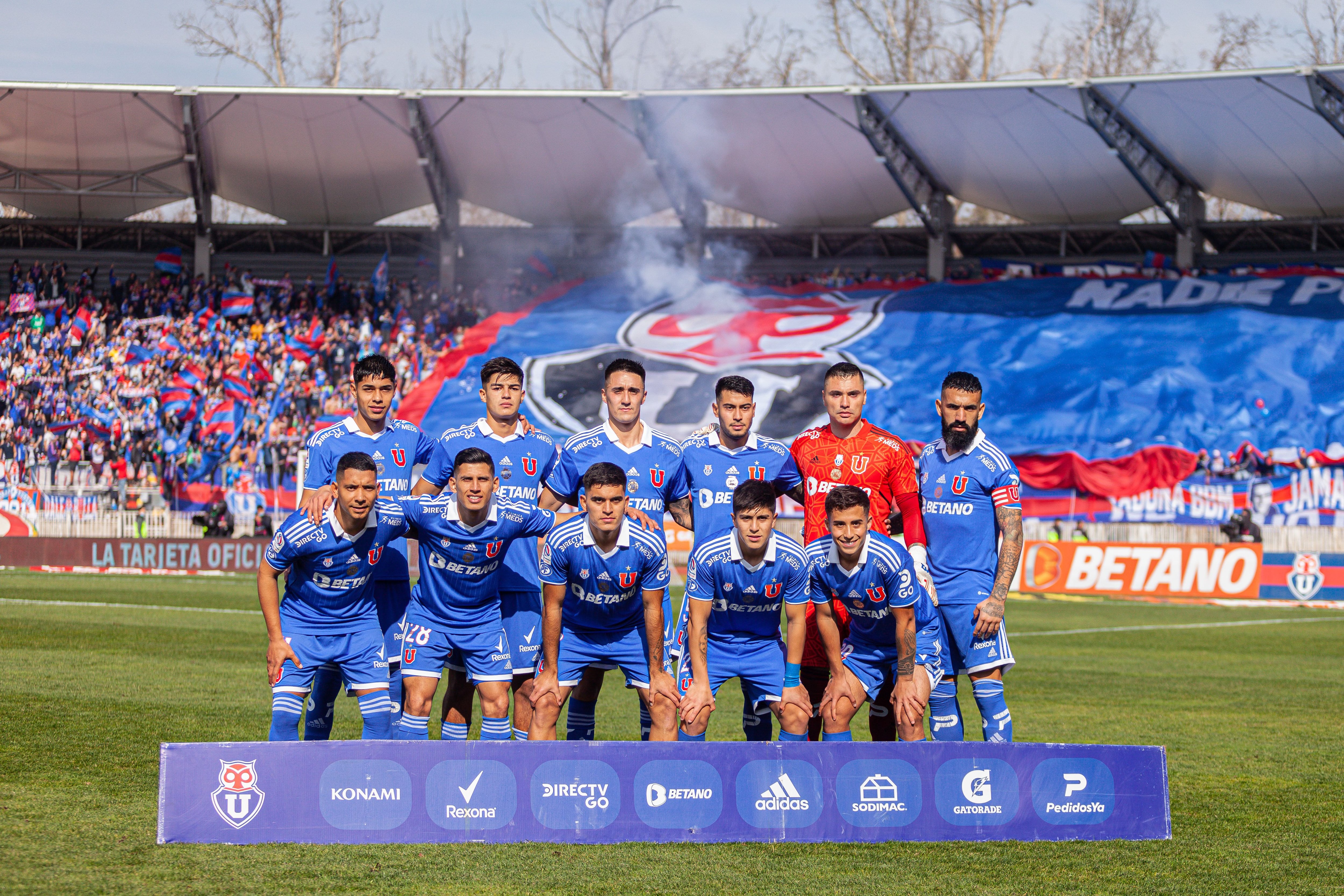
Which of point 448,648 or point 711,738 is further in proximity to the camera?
point 711,738

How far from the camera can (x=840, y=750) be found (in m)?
6.21

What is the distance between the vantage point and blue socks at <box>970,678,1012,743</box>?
7277 millimetres

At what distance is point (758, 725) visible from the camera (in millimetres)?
7492

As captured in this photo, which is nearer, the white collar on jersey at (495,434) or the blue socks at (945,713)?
the blue socks at (945,713)

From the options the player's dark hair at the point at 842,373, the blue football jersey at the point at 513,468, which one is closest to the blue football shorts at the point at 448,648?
the blue football jersey at the point at 513,468

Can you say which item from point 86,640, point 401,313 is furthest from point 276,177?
point 86,640

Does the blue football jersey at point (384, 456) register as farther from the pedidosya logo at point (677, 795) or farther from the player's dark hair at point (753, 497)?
the pedidosya logo at point (677, 795)

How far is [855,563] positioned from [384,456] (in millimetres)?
3075

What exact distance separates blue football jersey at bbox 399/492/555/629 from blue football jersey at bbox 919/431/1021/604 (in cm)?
224

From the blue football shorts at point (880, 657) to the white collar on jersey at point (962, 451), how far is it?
977 millimetres

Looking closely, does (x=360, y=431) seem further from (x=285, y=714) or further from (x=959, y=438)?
(x=959, y=438)

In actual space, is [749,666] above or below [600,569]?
below

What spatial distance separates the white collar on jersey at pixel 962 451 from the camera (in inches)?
296

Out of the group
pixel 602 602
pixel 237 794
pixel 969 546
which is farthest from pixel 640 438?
pixel 237 794
